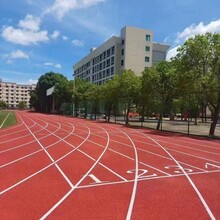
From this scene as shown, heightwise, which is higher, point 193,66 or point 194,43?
point 194,43

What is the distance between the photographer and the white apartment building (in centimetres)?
17938

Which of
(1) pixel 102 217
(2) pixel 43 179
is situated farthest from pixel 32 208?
(2) pixel 43 179

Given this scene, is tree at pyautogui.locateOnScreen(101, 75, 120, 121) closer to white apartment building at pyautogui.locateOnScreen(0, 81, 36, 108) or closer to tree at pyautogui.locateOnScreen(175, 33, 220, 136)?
tree at pyautogui.locateOnScreen(175, 33, 220, 136)

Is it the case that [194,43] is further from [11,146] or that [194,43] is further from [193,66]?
[11,146]

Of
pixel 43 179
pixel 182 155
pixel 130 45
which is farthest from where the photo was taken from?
pixel 130 45

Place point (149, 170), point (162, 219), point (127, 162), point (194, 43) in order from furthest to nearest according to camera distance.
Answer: point (194, 43) < point (127, 162) < point (149, 170) < point (162, 219)

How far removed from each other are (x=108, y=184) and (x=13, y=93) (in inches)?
7267

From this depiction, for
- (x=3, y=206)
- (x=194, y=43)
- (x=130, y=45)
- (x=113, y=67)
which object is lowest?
(x=3, y=206)

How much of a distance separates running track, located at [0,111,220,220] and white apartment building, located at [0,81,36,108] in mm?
171996

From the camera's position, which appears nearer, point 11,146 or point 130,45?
point 11,146

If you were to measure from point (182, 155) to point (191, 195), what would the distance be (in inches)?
226

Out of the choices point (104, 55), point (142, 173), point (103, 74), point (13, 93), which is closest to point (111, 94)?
point (142, 173)

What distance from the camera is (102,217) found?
5453 mm

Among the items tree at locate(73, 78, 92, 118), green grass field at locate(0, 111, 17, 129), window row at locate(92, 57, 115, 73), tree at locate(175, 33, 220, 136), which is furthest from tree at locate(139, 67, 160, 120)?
window row at locate(92, 57, 115, 73)
